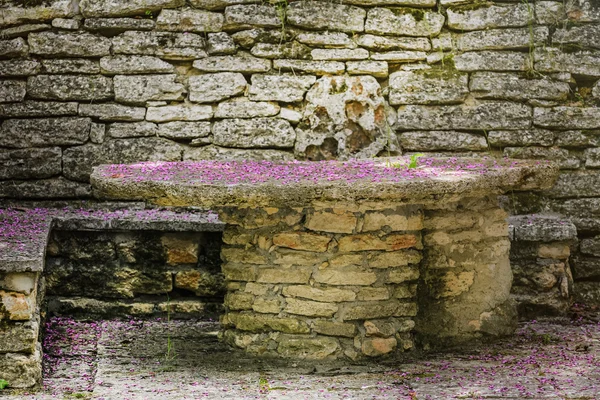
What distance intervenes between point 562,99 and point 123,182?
3.06 metres

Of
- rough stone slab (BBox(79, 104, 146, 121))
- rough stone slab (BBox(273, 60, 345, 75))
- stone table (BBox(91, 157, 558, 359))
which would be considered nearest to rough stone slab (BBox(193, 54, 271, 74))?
rough stone slab (BBox(273, 60, 345, 75))

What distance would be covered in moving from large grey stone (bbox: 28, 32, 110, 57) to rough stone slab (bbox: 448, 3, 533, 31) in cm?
222

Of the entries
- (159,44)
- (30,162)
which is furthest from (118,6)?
(30,162)

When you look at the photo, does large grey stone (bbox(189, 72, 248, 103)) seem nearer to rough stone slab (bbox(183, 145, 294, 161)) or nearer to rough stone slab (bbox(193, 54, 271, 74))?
Result: rough stone slab (bbox(193, 54, 271, 74))

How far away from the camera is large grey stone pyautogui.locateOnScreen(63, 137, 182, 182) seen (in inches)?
219

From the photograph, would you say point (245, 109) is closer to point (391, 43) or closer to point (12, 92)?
point (391, 43)

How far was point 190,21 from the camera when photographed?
5.55 meters

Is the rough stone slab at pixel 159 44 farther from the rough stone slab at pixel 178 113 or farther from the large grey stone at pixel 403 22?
the large grey stone at pixel 403 22

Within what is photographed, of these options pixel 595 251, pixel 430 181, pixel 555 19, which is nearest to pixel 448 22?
pixel 555 19

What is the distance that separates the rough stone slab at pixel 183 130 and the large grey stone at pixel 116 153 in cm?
5

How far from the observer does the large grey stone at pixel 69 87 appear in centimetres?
555

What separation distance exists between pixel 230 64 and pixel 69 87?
40.0 inches

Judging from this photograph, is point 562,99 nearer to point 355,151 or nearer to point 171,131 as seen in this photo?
point 355,151

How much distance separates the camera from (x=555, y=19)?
18.7 ft
